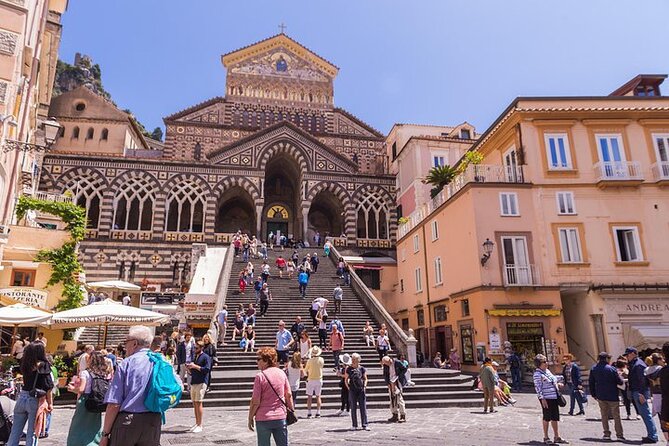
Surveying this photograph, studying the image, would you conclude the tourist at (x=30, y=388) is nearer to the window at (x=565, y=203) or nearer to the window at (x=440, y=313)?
the window at (x=440, y=313)

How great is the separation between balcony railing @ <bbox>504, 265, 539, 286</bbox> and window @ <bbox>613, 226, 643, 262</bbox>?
3.46m

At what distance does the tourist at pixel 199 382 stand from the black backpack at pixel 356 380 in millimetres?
2860

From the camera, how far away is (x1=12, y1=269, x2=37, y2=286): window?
58.2 ft

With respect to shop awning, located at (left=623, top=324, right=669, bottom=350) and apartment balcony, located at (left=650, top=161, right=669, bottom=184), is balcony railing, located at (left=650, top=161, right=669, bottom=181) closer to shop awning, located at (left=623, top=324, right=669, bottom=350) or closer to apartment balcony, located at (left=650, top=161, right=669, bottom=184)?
apartment balcony, located at (left=650, top=161, right=669, bottom=184)

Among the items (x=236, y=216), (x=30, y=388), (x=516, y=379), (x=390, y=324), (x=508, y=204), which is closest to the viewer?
(x=30, y=388)

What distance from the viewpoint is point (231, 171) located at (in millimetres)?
32625

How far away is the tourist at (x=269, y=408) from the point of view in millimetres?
4840

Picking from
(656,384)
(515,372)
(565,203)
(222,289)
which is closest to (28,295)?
(222,289)

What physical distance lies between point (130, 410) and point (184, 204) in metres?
30.5

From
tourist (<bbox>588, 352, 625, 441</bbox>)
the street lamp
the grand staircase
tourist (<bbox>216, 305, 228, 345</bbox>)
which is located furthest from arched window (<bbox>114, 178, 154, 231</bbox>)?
tourist (<bbox>588, 352, 625, 441</bbox>)

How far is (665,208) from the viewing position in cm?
1836

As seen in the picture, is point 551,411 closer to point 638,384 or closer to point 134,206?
point 638,384

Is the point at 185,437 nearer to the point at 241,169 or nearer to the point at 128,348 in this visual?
the point at 128,348

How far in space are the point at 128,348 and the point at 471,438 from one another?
6173mm
